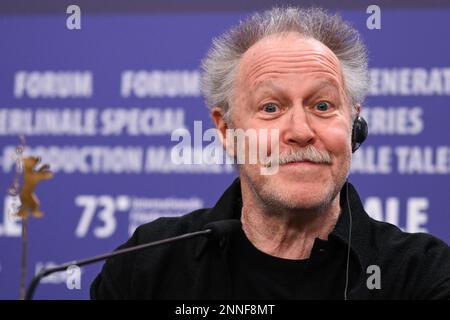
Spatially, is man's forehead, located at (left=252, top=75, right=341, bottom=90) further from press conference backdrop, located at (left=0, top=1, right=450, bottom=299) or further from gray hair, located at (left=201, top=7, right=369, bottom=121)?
press conference backdrop, located at (left=0, top=1, right=450, bottom=299)

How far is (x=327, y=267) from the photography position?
1.83 meters

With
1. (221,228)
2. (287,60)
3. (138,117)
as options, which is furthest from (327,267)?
(138,117)

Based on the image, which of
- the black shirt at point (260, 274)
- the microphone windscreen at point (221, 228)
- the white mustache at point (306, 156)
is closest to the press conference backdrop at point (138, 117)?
the black shirt at point (260, 274)

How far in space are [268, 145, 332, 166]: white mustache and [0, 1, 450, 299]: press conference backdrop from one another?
33.9 inches

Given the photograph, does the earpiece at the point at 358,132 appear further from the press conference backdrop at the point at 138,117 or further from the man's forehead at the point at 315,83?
the press conference backdrop at the point at 138,117

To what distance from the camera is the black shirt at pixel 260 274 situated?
5.98 feet

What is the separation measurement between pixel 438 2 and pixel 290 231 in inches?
44.6

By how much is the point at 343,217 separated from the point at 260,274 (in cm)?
23

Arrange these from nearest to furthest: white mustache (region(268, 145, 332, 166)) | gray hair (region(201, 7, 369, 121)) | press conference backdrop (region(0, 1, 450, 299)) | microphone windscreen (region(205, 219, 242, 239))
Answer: microphone windscreen (region(205, 219, 242, 239)) < white mustache (region(268, 145, 332, 166)) < gray hair (region(201, 7, 369, 121)) < press conference backdrop (region(0, 1, 450, 299))

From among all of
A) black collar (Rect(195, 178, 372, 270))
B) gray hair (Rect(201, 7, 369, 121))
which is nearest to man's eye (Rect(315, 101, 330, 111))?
gray hair (Rect(201, 7, 369, 121))

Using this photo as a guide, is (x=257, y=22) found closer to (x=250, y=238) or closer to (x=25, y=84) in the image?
(x=250, y=238)

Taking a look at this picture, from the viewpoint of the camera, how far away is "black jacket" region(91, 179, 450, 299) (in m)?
1.78

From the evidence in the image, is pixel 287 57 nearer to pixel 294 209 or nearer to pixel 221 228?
pixel 294 209

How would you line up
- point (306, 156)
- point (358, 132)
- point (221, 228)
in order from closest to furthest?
1. point (221, 228)
2. point (306, 156)
3. point (358, 132)
